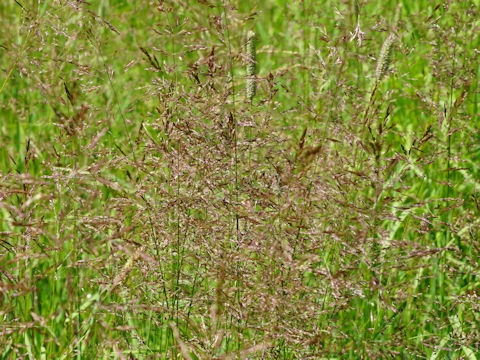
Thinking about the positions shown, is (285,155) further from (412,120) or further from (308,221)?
(412,120)

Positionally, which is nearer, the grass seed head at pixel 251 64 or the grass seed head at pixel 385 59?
the grass seed head at pixel 251 64

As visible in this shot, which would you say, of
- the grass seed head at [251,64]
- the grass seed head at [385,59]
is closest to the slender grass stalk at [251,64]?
the grass seed head at [251,64]

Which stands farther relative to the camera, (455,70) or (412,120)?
(412,120)

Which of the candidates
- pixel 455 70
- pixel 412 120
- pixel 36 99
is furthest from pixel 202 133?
pixel 412 120

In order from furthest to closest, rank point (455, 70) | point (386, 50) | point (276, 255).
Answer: point (455, 70), point (386, 50), point (276, 255)

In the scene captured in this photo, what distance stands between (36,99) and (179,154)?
69.3 inches

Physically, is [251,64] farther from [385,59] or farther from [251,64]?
[385,59]

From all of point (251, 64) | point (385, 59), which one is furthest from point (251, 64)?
point (385, 59)

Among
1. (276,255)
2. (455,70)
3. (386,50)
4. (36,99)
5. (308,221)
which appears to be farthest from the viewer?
(36,99)

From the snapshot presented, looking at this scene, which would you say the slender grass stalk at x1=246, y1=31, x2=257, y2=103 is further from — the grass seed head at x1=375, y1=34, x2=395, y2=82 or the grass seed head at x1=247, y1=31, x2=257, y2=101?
the grass seed head at x1=375, y1=34, x2=395, y2=82

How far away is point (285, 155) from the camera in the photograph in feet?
5.72

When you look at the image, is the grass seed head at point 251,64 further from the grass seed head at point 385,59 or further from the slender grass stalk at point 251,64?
the grass seed head at point 385,59

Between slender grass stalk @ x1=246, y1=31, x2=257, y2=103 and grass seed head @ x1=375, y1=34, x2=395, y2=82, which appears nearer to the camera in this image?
slender grass stalk @ x1=246, y1=31, x2=257, y2=103

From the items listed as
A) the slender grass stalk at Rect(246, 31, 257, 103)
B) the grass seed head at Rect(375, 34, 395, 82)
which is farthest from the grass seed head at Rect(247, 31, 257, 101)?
the grass seed head at Rect(375, 34, 395, 82)
